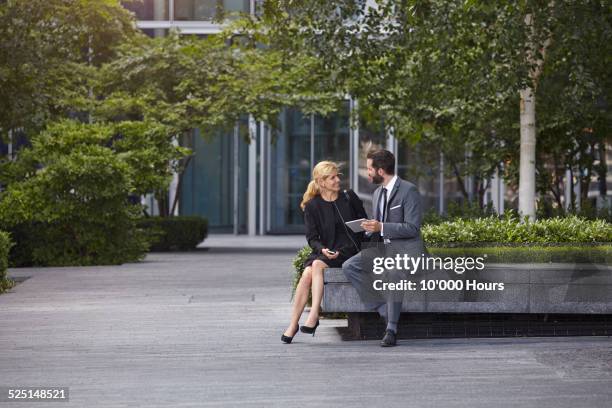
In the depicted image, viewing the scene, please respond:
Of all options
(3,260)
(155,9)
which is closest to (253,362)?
(3,260)

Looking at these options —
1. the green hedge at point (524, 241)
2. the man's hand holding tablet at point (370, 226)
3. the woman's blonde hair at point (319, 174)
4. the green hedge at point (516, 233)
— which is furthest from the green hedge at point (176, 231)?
the man's hand holding tablet at point (370, 226)

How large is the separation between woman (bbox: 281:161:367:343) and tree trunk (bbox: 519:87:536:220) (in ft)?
27.6

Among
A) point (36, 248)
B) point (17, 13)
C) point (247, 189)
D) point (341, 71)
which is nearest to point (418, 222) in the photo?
point (341, 71)

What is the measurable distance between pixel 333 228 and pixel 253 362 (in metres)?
1.99

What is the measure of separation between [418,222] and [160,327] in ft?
10.4

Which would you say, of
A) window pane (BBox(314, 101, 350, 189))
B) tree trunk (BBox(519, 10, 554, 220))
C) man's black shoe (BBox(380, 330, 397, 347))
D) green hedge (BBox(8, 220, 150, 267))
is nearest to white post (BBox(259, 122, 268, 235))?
window pane (BBox(314, 101, 350, 189))

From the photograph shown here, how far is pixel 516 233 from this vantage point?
41.5 ft

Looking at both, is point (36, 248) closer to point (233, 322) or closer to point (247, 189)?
point (233, 322)

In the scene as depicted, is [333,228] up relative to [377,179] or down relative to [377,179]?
down

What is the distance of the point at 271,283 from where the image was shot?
1958 centimetres

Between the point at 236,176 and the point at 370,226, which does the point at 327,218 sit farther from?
the point at 236,176

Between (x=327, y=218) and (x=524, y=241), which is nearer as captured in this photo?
(x=327, y=218)

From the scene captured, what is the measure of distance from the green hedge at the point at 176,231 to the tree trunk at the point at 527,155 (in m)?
14.9

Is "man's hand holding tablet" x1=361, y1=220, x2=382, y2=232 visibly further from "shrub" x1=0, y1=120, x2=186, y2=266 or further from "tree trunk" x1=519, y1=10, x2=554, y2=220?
"shrub" x1=0, y1=120, x2=186, y2=266
